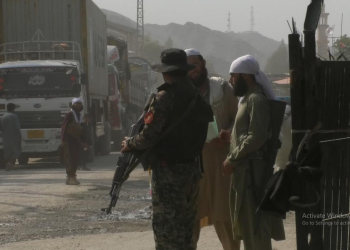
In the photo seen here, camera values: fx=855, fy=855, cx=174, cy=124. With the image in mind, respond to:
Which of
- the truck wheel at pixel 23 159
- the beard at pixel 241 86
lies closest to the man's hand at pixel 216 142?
the beard at pixel 241 86

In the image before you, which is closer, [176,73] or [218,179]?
[176,73]

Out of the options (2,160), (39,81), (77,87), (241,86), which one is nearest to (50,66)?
(39,81)

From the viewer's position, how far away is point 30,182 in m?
16.1

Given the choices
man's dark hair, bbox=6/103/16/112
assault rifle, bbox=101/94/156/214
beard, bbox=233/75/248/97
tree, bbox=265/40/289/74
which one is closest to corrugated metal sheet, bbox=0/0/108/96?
man's dark hair, bbox=6/103/16/112

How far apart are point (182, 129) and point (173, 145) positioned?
4.8 inches

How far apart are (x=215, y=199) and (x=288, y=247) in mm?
1572

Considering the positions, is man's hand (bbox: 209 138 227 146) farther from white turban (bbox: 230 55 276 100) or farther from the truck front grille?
the truck front grille

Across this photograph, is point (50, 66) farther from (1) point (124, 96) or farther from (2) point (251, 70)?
(2) point (251, 70)

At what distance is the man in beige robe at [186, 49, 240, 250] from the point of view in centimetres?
643

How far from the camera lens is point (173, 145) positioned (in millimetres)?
5605

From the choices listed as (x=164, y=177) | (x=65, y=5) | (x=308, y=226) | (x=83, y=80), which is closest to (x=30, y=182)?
(x=83, y=80)

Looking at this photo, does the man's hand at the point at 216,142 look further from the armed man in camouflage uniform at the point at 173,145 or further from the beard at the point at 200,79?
the armed man in camouflage uniform at the point at 173,145

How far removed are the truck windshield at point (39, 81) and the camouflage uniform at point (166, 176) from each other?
14.7 m

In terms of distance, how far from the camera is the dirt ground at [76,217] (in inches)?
332
